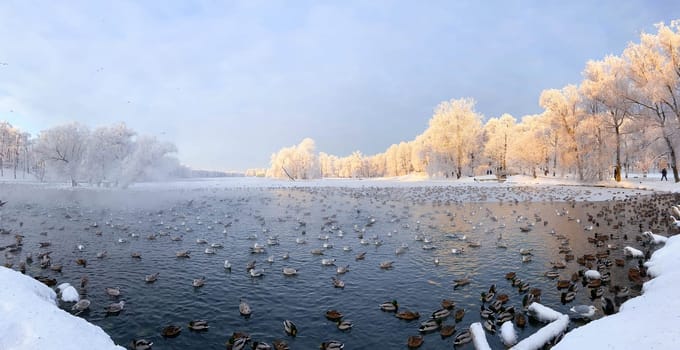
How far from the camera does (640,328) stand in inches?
242

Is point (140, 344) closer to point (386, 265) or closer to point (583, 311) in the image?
point (386, 265)

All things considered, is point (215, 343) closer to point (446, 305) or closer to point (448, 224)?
point (446, 305)

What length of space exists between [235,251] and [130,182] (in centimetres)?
5946

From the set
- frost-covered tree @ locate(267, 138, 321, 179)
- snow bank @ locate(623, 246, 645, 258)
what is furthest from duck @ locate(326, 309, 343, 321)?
frost-covered tree @ locate(267, 138, 321, 179)

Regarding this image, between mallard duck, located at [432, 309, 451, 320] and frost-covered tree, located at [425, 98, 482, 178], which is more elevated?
frost-covered tree, located at [425, 98, 482, 178]

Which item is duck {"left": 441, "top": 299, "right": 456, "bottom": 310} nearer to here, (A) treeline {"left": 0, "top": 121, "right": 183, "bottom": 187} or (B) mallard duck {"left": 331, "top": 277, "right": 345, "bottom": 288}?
(B) mallard duck {"left": 331, "top": 277, "right": 345, "bottom": 288}

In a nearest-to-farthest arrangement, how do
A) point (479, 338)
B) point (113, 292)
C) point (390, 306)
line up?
point (479, 338) < point (390, 306) < point (113, 292)

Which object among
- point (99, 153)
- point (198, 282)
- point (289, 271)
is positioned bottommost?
point (198, 282)

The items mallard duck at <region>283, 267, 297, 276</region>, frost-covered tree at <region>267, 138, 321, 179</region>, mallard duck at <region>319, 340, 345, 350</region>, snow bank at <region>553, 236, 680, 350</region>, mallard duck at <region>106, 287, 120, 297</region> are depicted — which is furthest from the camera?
frost-covered tree at <region>267, 138, 321, 179</region>

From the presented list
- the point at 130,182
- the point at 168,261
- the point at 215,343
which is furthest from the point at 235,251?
the point at 130,182

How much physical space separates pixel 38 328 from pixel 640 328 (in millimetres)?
11109

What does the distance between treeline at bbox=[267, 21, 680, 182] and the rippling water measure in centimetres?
2252

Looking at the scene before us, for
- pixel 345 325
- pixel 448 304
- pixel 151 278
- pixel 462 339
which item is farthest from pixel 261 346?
pixel 151 278

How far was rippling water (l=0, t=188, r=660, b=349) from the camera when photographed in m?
8.66
